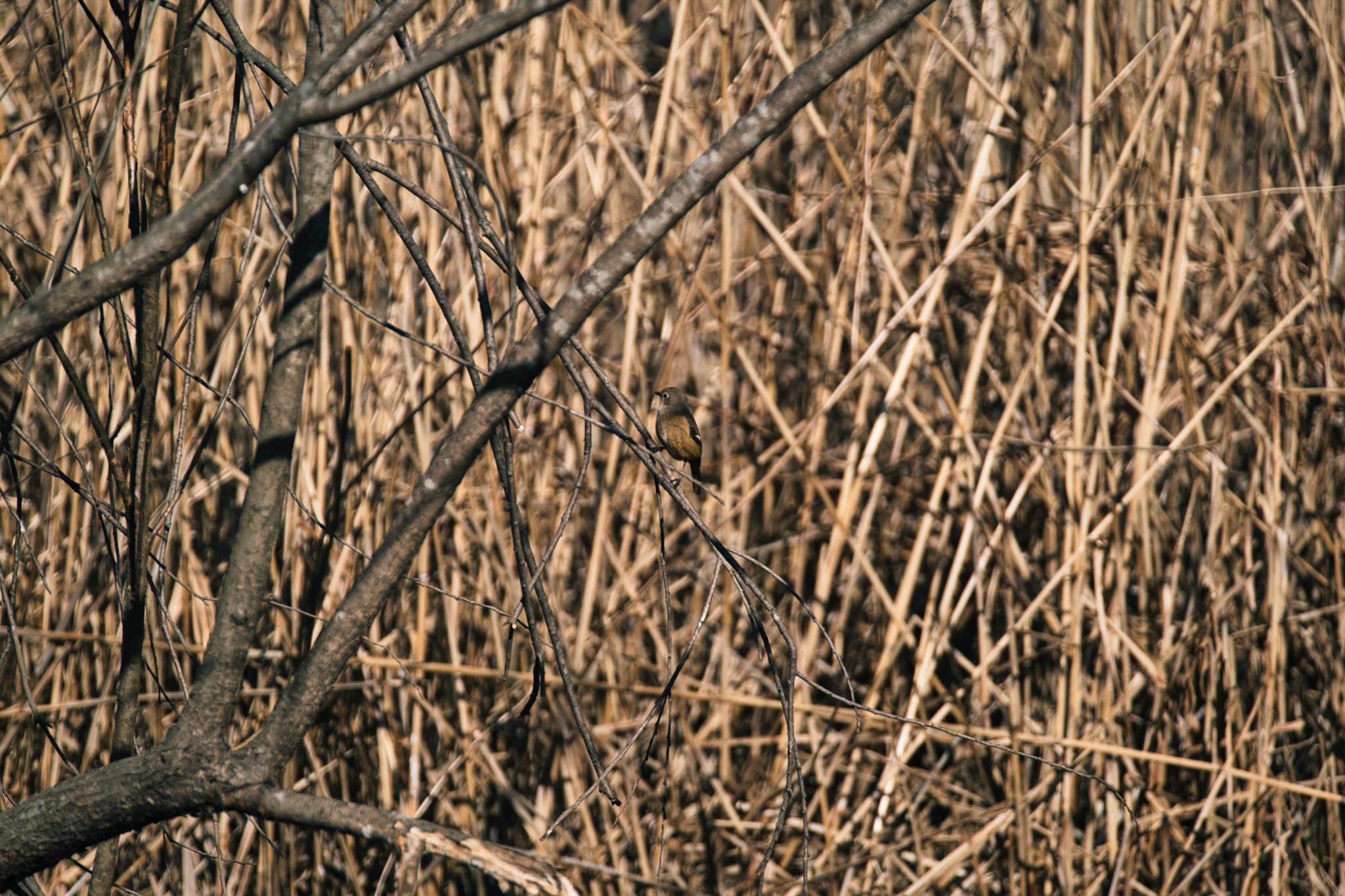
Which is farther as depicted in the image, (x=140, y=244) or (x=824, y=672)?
(x=824, y=672)

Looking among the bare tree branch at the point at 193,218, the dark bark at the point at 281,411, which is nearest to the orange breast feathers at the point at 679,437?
the dark bark at the point at 281,411

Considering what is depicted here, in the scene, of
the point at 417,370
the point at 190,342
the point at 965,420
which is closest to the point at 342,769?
the point at 417,370

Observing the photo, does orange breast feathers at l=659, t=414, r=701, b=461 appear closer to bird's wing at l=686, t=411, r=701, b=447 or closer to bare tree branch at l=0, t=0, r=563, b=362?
bird's wing at l=686, t=411, r=701, b=447

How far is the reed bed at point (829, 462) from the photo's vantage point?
2.47 meters

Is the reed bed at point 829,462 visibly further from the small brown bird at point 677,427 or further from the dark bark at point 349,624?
the dark bark at point 349,624

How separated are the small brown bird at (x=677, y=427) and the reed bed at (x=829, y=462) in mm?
131

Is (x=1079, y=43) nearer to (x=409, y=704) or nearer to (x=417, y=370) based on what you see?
(x=417, y=370)

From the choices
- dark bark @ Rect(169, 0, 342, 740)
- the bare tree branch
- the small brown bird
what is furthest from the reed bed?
the bare tree branch

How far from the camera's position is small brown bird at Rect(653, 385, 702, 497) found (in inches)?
97.5

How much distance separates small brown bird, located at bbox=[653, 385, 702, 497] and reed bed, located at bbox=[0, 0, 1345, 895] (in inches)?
5.1

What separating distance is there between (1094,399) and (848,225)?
77cm

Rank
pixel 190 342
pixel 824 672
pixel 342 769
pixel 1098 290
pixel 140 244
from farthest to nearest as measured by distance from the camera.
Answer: pixel 824 672, pixel 1098 290, pixel 342 769, pixel 190 342, pixel 140 244

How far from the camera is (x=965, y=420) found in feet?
8.54

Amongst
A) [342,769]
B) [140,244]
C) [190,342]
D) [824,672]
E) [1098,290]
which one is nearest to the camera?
[140,244]
